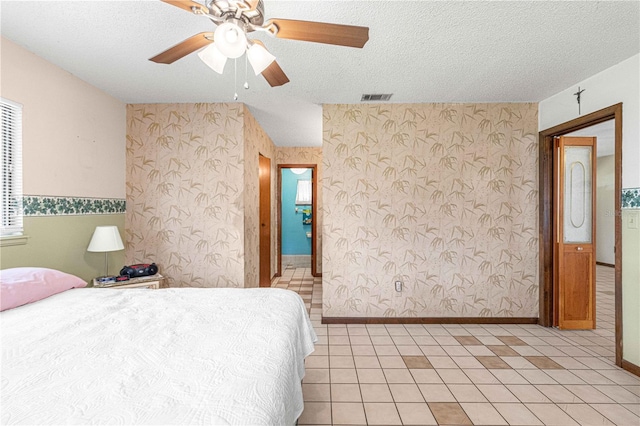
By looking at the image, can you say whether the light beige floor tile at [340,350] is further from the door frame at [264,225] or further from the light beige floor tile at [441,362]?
the door frame at [264,225]

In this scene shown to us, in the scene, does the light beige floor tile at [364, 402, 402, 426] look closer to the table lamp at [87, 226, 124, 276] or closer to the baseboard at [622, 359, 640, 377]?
the baseboard at [622, 359, 640, 377]

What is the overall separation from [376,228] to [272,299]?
188cm

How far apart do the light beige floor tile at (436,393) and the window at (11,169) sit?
10.6ft

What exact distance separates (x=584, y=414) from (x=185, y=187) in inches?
155

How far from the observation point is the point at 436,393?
2.14m

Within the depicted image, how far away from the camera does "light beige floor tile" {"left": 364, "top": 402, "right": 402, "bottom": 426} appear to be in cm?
185

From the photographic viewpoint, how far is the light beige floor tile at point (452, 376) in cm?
229

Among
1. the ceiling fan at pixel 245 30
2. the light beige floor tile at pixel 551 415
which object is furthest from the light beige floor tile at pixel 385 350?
the ceiling fan at pixel 245 30

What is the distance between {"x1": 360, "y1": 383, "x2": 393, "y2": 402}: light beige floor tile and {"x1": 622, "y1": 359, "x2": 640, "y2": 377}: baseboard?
6.61ft

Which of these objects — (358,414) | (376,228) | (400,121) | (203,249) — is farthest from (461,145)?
(203,249)

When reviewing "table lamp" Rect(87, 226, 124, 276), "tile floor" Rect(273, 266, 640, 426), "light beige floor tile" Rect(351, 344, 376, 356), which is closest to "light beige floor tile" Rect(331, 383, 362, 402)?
"tile floor" Rect(273, 266, 640, 426)

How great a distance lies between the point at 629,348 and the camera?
244 cm

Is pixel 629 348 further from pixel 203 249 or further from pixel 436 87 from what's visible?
pixel 203 249

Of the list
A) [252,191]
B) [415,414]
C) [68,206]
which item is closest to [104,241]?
[68,206]
